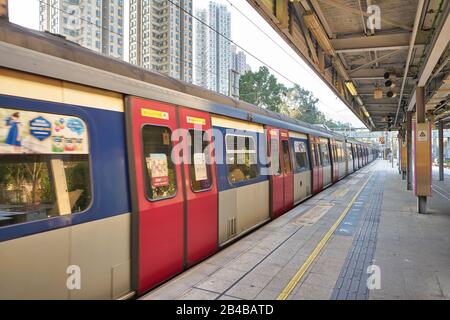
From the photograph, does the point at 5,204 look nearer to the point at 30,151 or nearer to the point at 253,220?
the point at 30,151

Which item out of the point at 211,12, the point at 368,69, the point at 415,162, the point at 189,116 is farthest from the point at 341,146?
the point at 211,12

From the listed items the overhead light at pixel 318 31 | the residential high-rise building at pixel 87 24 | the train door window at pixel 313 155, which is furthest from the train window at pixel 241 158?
the residential high-rise building at pixel 87 24

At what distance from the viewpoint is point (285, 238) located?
Answer: 6.53 metres

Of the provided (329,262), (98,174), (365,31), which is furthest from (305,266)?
(365,31)

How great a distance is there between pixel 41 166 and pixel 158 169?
1.50 m

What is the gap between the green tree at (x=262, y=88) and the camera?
52206 mm

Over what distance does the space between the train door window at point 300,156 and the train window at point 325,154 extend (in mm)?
2915

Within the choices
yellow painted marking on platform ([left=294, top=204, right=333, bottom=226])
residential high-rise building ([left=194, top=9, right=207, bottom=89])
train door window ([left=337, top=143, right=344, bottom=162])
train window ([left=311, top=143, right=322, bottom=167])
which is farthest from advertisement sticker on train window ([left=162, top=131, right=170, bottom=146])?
residential high-rise building ([left=194, top=9, right=207, bottom=89])

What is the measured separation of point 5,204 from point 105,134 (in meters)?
1.16

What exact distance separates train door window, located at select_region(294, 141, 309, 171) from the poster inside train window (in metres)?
7.84

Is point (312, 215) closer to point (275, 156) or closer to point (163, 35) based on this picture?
point (275, 156)

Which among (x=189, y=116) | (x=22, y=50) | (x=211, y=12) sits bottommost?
(x=189, y=116)

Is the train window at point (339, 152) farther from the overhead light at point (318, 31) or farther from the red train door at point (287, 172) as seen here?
the overhead light at point (318, 31)

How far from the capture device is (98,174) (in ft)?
10.9
